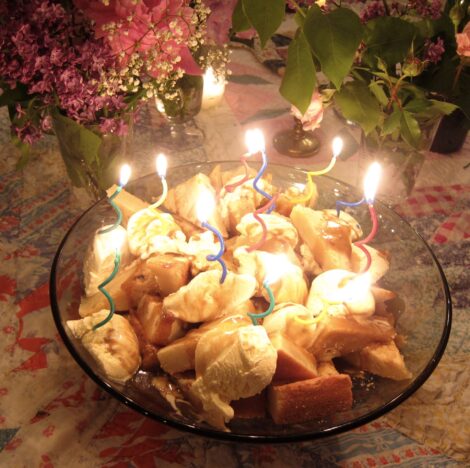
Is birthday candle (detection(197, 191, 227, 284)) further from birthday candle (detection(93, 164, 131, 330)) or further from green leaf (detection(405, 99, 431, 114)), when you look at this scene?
green leaf (detection(405, 99, 431, 114))

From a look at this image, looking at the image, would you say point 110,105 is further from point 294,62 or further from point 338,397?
point 338,397

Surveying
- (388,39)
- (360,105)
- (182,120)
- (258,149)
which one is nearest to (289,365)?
(258,149)

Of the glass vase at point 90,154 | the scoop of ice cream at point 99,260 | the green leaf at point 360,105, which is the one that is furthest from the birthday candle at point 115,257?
the green leaf at point 360,105

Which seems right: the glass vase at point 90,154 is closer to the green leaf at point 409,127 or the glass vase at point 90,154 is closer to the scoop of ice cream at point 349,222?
the scoop of ice cream at point 349,222

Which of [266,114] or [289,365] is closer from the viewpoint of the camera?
[289,365]

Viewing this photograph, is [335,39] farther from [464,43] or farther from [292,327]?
[292,327]

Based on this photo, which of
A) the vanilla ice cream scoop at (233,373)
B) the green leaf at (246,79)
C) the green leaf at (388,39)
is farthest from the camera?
the green leaf at (246,79)

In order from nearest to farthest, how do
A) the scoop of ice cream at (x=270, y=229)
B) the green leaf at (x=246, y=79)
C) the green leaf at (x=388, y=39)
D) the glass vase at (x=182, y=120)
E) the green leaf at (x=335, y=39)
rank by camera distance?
the green leaf at (x=335, y=39) → the scoop of ice cream at (x=270, y=229) → the green leaf at (x=388, y=39) → the glass vase at (x=182, y=120) → the green leaf at (x=246, y=79)
